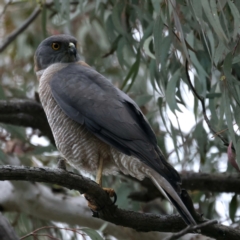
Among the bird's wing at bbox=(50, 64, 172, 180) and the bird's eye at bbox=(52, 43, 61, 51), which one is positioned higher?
the bird's eye at bbox=(52, 43, 61, 51)

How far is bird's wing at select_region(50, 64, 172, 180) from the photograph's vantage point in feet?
8.84

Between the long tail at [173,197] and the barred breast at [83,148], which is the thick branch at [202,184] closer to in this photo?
the barred breast at [83,148]

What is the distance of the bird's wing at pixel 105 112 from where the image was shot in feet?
8.84

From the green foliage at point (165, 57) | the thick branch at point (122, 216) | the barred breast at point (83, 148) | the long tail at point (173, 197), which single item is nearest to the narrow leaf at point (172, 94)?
the green foliage at point (165, 57)

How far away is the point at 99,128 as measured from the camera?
2854mm

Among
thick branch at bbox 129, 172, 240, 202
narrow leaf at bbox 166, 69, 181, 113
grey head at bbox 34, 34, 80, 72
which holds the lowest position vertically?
thick branch at bbox 129, 172, 240, 202

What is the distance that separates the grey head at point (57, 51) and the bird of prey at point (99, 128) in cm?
31

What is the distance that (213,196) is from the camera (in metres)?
4.29

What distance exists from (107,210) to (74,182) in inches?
11.5

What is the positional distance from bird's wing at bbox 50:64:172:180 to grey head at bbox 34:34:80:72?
1.08ft

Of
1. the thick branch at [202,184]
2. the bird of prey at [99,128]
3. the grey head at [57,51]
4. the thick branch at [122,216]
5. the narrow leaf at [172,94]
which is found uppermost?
the grey head at [57,51]

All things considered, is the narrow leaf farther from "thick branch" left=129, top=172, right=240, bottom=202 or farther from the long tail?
"thick branch" left=129, top=172, right=240, bottom=202

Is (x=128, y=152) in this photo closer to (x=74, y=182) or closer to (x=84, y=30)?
(x=74, y=182)

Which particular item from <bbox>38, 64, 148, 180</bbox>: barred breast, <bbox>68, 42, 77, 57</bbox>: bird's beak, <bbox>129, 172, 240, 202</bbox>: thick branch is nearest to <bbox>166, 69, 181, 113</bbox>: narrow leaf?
<bbox>38, 64, 148, 180</bbox>: barred breast
